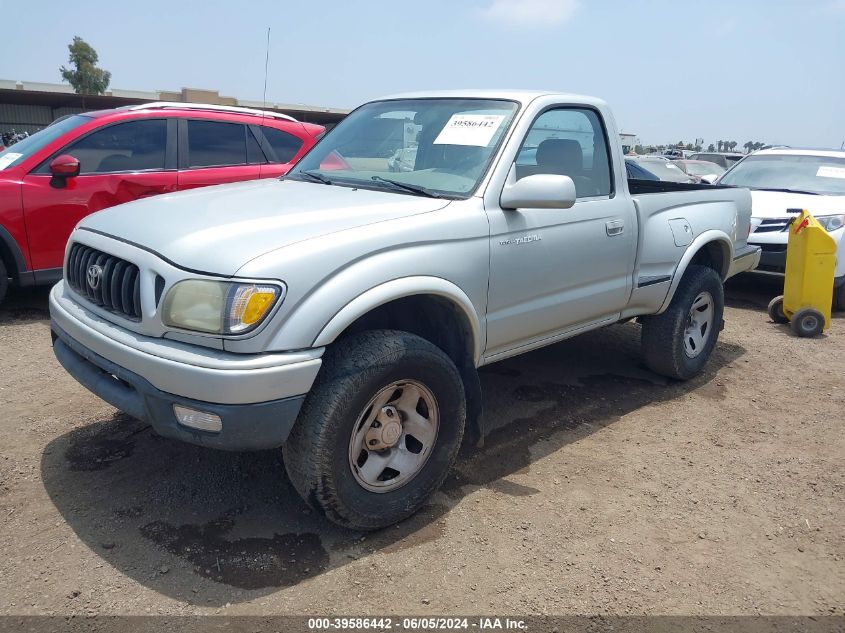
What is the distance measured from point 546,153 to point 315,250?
1.81 metres

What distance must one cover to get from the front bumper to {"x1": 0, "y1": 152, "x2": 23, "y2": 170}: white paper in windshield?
4126 millimetres

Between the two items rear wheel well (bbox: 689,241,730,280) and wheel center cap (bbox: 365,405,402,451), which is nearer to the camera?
wheel center cap (bbox: 365,405,402,451)

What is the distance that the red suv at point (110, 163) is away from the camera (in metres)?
6.00

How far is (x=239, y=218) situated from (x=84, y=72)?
6028cm

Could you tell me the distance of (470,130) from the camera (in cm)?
378

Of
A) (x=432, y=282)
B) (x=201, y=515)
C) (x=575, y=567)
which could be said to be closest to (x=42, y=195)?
(x=201, y=515)

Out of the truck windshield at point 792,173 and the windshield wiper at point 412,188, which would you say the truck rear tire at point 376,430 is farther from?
the truck windshield at point 792,173

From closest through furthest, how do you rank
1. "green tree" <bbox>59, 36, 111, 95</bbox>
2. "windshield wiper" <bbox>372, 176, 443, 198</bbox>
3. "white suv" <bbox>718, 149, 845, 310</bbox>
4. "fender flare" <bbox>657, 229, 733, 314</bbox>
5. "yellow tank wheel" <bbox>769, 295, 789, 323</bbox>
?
"windshield wiper" <bbox>372, 176, 443, 198</bbox> → "fender flare" <bbox>657, 229, 733, 314</bbox> → "yellow tank wheel" <bbox>769, 295, 789, 323</bbox> → "white suv" <bbox>718, 149, 845, 310</bbox> → "green tree" <bbox>59, 36, 111, 95</bbox>

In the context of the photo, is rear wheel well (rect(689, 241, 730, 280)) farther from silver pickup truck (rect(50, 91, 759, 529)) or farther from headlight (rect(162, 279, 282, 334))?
headlight (rect(162, 279, 282, 334))

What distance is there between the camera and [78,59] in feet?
181

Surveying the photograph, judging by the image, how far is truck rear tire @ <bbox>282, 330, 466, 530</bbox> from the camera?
283 cm

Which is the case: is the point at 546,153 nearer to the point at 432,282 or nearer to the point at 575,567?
the point at 432,282

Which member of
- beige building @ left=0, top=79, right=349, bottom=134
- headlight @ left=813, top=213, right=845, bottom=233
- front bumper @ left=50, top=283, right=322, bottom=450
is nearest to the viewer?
front bumper @ left=50, top=283, right=322, bottom=450

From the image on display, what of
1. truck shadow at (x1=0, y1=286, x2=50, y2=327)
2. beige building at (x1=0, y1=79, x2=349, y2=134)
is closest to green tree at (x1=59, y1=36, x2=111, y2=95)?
beige building at (x1=0, y1=79, x2=349, y2=134)
